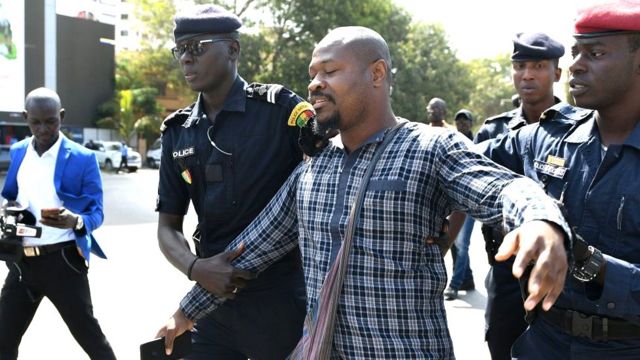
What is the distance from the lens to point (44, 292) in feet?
14.4

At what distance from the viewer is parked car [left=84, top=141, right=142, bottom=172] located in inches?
1218

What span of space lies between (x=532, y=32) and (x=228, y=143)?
2.00 meters

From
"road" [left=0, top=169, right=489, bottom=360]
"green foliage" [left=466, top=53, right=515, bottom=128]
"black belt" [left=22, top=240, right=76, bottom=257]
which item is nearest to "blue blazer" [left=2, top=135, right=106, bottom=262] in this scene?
"black belt" [left=22, top=240, right=76, bottom=257]

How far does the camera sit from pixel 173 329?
2848 mm

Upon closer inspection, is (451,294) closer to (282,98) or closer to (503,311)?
(503,311)

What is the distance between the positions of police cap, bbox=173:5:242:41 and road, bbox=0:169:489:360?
1601 millimetres

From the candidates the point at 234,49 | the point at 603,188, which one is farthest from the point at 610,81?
the point at 234,49

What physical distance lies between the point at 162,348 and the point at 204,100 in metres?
1.20

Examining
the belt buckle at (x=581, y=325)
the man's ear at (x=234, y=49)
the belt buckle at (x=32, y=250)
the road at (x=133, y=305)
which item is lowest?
the road at (x=133, y=305)

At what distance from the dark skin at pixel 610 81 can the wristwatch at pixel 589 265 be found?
0.51 metres

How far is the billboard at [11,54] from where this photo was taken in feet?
90.7

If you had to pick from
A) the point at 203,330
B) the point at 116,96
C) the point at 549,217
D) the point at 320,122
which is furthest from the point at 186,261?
the point at 116,96

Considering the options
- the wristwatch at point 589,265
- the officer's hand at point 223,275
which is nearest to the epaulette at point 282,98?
the officer's hand at point 223,275

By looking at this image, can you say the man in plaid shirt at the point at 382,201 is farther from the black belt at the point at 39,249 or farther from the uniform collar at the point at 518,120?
the black belt at the point at 39,249
